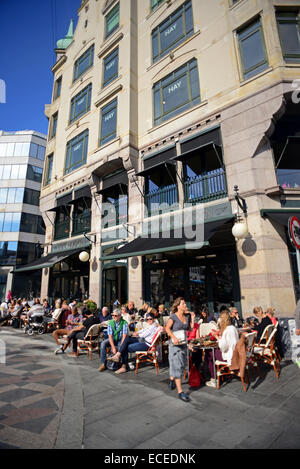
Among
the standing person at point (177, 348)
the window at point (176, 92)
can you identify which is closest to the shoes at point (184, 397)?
the standing person at point (177, 348)

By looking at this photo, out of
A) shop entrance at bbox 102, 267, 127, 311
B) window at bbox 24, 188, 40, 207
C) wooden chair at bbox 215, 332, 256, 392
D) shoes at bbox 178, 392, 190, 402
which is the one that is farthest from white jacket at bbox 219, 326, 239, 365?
window at bbox 24, 188, 40, 207

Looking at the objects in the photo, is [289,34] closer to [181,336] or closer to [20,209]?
[181,336]

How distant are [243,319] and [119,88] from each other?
43.4 ft

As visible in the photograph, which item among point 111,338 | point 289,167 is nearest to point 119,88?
point 289,167

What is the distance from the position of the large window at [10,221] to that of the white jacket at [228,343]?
33.4m

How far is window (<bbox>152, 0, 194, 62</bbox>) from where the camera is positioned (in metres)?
11.9

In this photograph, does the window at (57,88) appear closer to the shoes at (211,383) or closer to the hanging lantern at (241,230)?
the hanging lantern at (241,230)

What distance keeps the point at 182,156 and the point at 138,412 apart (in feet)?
28.5

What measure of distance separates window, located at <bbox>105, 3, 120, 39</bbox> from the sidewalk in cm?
1901

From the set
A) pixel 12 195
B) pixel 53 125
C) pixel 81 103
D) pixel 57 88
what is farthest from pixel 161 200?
pixel 12 195

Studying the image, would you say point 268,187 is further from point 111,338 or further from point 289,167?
point 111,338

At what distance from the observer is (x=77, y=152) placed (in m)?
16.1

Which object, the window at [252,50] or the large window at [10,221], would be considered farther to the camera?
the large window at [10,221]

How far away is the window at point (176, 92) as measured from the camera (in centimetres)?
1109
